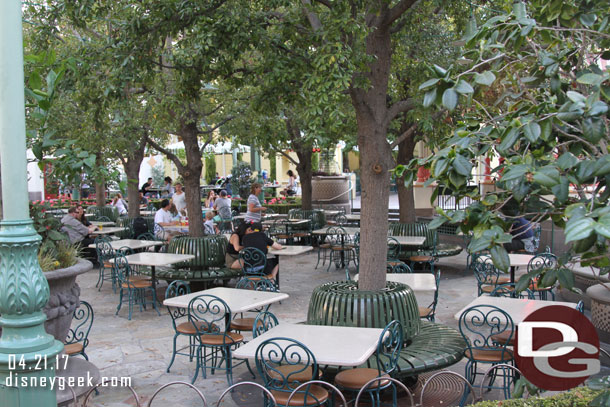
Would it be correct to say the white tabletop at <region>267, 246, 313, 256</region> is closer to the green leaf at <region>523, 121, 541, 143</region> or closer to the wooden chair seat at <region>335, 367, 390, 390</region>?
the wooden chair seat at <region>335, 367, 390, 390</region>

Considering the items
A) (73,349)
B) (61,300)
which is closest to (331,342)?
(61,300)

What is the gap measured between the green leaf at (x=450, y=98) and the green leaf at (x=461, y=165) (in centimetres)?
20

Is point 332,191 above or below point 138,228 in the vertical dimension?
above

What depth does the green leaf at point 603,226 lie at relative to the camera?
1.73 m

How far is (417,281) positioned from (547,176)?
5524mm

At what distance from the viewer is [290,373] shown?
4727mm

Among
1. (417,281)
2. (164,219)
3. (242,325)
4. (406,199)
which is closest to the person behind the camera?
(242,325)

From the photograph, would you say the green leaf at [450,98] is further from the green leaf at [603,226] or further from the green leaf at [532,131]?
the green leaf at [603,226]

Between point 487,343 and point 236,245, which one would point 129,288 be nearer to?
point 236,245

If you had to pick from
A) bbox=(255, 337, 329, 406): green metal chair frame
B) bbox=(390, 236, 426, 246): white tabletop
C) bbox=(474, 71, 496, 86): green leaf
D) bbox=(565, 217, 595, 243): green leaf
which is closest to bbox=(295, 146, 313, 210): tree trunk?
bbox=(390, 236, 426, 246): white tabletop

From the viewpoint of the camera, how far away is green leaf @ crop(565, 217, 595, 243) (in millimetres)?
1752

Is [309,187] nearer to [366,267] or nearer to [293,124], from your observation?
[293,124]

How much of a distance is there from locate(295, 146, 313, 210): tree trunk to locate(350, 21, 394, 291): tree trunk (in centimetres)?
967


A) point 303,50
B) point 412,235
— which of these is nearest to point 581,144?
point 303,50
